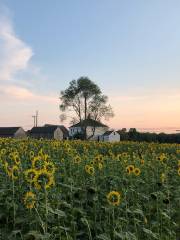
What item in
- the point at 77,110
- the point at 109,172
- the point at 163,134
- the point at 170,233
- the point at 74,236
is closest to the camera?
→ the point at 74,236

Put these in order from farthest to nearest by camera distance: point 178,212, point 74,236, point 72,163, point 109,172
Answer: point 72,163 < point 109,172 < point 178,212 < point 74,236

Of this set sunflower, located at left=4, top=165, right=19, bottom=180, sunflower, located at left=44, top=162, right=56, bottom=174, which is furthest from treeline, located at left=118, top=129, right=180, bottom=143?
sunflower, located at left=44, top=162, right=56, bottom=174

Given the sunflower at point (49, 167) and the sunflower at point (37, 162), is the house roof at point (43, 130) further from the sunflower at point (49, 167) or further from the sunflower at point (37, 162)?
the sunflower at point (49, 167)

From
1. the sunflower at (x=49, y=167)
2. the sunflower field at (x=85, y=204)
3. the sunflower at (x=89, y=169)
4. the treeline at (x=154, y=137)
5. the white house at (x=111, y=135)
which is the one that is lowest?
the sunflower field at (x=85, y=204)

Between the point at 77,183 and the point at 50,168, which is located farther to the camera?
the point at 77,183

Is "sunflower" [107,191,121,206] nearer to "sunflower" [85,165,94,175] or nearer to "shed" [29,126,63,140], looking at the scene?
"sunflower" [85,165,94,175]

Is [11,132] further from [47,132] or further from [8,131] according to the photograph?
[47,132]

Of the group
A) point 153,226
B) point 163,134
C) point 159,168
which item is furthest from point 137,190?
point 163,134

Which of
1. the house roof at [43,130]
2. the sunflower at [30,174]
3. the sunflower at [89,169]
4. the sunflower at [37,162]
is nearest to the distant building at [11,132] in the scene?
the house roof at [43,130]

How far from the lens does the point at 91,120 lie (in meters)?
84.1

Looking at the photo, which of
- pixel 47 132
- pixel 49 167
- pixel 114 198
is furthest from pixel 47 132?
pixel 114 198

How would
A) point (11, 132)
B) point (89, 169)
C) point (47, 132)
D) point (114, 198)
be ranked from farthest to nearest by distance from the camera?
1. point (47, 132)
2. point (11, 132)
3. point (89, 169)
4. point (114, 198)

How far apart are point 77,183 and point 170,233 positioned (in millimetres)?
2031

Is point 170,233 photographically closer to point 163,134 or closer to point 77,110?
point 163,134
